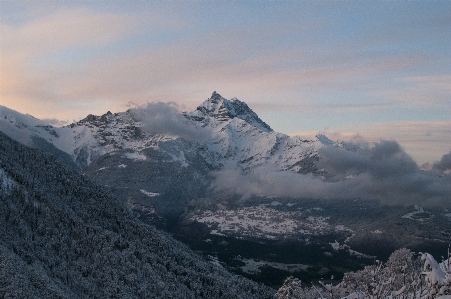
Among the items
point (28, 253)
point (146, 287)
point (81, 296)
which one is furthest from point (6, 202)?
point (146, 287)

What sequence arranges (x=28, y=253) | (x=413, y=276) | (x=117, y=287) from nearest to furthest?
(x=413, y=276) → (x=28, y=253) → (x=117, y=287)

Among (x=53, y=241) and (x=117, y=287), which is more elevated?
(x=53, y=241)

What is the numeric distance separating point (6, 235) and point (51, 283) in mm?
34353

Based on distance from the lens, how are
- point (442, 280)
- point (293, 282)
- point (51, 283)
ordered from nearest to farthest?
point (442, 280), point (293, 282), point (51, 283)

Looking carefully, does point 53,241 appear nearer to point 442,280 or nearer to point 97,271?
point 97,271

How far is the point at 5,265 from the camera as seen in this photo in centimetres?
14400

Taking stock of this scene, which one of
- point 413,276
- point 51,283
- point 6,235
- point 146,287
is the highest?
point 413,276

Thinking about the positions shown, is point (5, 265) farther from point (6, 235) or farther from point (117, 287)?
point (117, 287)

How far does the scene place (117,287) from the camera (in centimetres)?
18788

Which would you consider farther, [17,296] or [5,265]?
[5,265]

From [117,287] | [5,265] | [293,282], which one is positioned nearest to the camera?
[293,282]

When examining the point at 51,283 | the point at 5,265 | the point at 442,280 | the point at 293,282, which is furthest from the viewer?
the point at 51,283

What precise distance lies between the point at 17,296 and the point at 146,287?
2828 inches

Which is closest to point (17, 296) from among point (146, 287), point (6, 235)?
point (6, 235)
